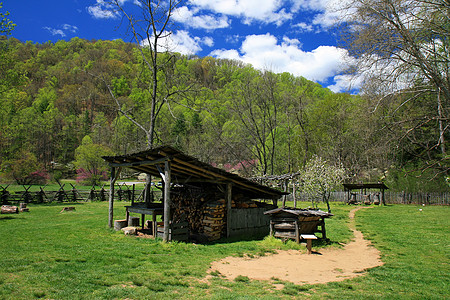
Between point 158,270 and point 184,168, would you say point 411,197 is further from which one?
point 158,270

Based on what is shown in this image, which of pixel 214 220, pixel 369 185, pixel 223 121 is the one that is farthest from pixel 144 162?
pixel 223 121

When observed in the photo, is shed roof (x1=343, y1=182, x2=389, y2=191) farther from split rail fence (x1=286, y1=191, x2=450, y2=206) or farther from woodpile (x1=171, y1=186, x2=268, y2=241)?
woodpile (x1=171, y1=186, x2=268, y2=241)

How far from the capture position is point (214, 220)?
471 inches

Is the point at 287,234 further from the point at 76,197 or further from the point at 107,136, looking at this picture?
the point at 107,136

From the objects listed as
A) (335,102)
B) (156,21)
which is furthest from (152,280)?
(335,102)

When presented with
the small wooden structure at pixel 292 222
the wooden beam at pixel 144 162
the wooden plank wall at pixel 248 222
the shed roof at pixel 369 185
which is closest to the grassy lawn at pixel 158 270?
the small wooden structure at pixel 292 222

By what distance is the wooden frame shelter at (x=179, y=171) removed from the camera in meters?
10.2

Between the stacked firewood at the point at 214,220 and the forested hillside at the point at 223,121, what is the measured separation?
530 centimetres

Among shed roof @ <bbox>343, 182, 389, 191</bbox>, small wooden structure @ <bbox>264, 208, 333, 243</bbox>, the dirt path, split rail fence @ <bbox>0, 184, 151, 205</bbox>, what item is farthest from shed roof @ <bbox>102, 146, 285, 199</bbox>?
shed roof @ <bbox>343, 182, 389, 191</bbox>

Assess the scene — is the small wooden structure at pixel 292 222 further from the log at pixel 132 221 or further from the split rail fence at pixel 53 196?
the split rail fence at pixel 53 196

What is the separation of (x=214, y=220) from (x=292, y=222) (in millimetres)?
3155

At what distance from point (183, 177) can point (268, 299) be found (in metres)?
8.82

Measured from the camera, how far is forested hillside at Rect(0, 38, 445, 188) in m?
17.2

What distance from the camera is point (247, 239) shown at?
1200 centimetres
